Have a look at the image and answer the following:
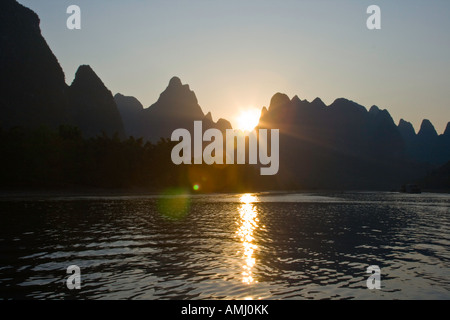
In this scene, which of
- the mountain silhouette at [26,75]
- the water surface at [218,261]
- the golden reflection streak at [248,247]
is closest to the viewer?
the water surface at [218,261]

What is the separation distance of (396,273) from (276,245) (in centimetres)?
810

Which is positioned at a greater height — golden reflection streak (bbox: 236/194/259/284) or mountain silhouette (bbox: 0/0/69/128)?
mountain silhouette (bbox: 0/0/69/128)

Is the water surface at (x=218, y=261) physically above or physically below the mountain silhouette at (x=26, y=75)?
below

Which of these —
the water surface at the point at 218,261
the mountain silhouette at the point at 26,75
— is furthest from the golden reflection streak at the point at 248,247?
the mountain silhouette at the point at 26,75

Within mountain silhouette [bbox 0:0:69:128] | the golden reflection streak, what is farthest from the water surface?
mountain silhouette [bbox 0:0:69:128]

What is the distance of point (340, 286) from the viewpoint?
13.7 m

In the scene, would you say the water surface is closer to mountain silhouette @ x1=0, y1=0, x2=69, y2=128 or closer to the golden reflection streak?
the golden reflection streak

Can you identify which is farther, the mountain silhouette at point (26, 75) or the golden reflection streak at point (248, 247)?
the mountain silhouette at point (26, 75)

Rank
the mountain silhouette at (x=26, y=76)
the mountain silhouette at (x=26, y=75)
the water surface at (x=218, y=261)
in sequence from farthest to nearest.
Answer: the mountain silhouette at (x=26, y=75) < the mountain silhouette at (x=26, y=76) < the water surface at (x=218, y=261)

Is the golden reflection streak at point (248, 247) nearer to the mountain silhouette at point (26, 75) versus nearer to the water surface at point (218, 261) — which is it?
the water surface at point (218, 261)

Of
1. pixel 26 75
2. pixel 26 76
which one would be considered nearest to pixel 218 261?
pixel 26 76

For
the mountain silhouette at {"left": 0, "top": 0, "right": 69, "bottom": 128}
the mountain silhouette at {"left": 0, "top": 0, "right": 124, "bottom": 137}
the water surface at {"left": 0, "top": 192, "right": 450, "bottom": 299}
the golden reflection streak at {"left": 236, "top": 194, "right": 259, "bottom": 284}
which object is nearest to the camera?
the water surface at {"left": 0, "top": 192, "right": 450, "bottom": 299}
